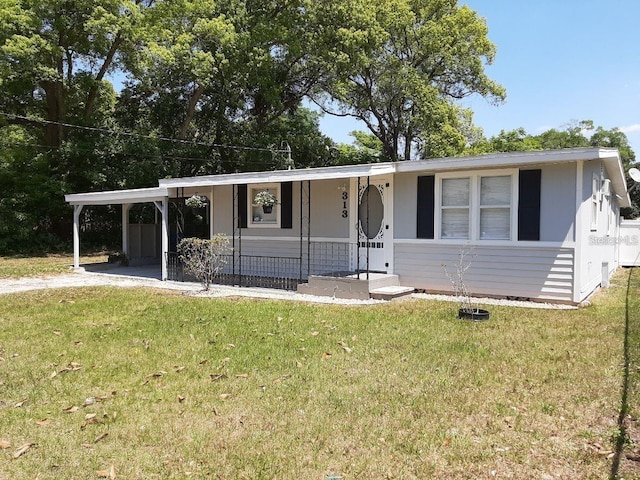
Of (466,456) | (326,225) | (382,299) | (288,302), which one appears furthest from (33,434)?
(326,225)

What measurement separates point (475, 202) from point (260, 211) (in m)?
5.40

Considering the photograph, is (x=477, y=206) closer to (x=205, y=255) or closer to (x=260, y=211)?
(x=260, y=211)

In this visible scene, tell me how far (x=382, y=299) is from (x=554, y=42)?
10358 mm

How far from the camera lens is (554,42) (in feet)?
47.2

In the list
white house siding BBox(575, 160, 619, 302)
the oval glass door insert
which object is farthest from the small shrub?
white house siding BBox(575, 160, 619, 302)

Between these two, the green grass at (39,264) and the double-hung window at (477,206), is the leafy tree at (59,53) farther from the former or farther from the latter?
the double-hung window at (477,206)

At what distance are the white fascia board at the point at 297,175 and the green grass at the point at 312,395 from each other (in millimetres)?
3019

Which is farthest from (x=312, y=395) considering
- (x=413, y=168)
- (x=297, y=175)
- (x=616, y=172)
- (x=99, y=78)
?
(x=99, y=78)

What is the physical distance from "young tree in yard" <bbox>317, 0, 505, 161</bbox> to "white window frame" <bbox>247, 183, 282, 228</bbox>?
12.3 m

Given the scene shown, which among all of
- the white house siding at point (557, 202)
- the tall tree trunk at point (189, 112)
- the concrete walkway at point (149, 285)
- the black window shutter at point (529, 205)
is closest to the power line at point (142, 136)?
the tall tree trunk at point (189, 112)

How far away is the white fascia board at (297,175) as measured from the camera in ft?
30.4

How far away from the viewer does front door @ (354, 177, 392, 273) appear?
10.3m

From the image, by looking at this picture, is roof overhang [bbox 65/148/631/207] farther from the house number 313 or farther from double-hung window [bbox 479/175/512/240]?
the house number 313

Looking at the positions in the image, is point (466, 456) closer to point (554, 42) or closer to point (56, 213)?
point (554, 42)
